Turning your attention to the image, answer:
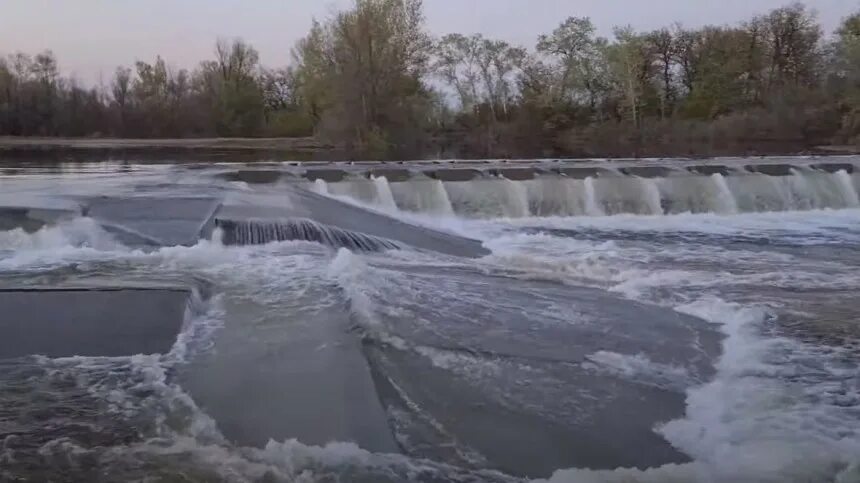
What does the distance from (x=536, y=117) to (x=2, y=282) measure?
3687 centimetres

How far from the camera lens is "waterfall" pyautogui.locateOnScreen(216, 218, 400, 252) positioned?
891cm

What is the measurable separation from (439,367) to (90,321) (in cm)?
239

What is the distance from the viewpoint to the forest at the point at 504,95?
32406 millimetres

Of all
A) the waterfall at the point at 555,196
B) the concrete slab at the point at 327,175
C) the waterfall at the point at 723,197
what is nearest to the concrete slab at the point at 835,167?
the waterfall at the point at 723,197

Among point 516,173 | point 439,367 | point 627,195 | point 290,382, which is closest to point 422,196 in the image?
point 516,173

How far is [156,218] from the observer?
960 centimetres

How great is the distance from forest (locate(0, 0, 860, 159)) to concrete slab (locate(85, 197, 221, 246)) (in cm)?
2032

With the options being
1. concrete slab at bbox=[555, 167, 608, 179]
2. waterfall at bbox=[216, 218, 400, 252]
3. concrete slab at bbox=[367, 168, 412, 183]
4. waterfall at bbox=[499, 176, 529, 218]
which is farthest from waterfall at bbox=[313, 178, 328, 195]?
concrete slab at bbox=[555, 167, 608, 179]

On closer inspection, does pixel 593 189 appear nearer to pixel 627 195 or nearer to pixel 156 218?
pixel 627 195

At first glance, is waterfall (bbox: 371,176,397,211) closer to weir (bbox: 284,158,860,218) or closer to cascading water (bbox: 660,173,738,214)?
weir (bbox: 284,158,860,218)

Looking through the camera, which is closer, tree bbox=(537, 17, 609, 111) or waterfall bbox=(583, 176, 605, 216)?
waterfall bbox=(583, 176, 605, 216)

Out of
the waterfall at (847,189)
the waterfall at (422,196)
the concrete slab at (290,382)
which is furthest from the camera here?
the waterfall at (847,189)

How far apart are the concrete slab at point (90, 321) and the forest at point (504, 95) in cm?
2479

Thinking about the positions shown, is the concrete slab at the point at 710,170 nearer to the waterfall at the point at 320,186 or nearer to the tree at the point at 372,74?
the waterfall at the point at 320,186
